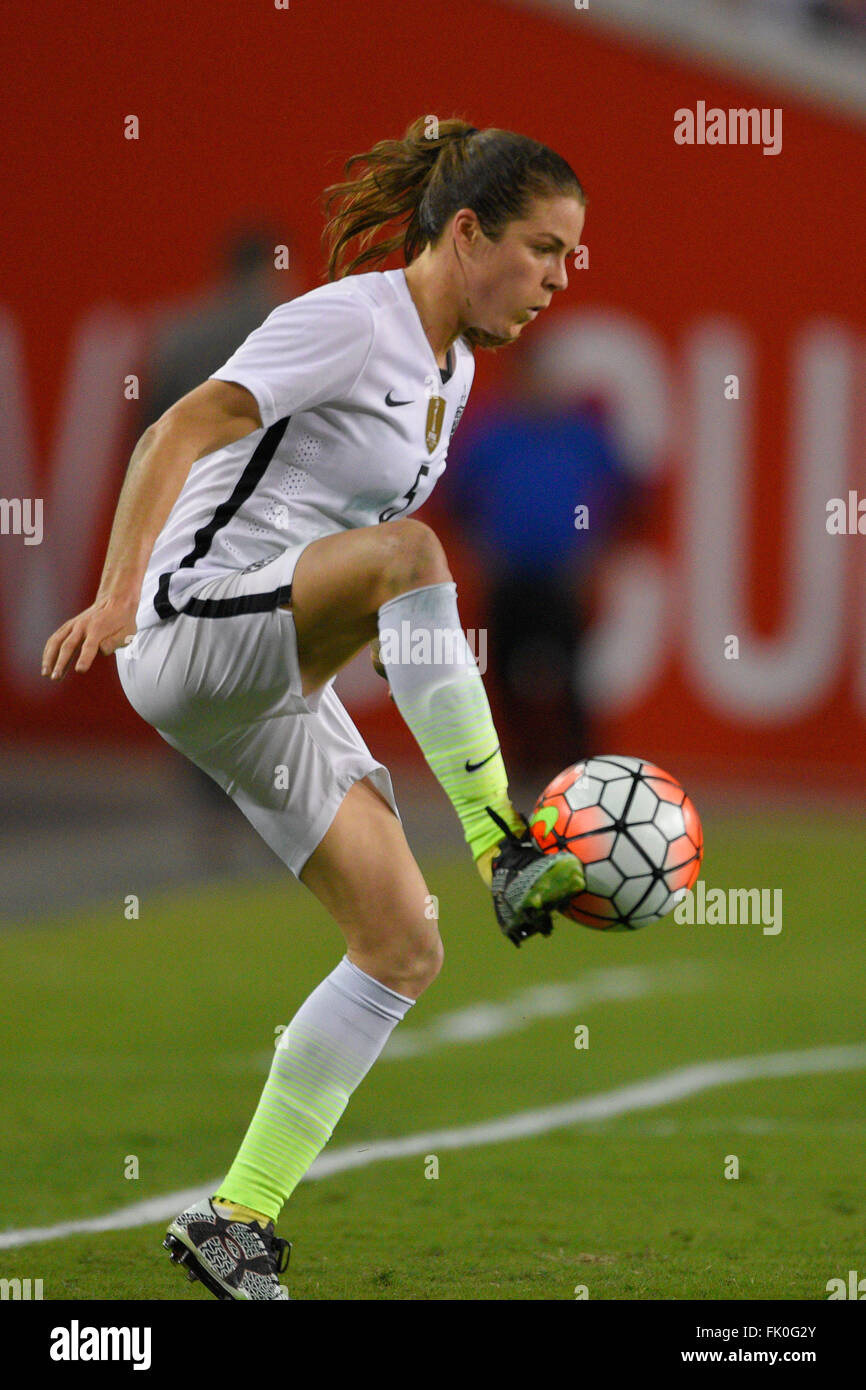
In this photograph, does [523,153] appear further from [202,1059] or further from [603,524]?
[603,524]

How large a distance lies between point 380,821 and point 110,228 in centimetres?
840

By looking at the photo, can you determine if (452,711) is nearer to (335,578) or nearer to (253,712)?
(335,578)

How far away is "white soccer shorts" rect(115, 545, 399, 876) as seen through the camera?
12.6 feet

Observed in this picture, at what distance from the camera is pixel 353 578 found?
3658 millimetres

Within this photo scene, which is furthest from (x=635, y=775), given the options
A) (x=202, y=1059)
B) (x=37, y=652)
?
(x=37, y=652)

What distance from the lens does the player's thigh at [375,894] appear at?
403cm

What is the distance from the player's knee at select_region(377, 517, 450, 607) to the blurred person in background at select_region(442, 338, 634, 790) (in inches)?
283

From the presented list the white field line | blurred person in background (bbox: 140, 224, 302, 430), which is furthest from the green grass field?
blurred person in background (bbox: 140, 224, 302, 430)

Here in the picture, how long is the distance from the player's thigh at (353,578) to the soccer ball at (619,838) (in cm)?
50

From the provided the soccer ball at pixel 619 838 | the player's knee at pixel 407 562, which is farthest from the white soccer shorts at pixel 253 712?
the soccer ball at pixel 619 838

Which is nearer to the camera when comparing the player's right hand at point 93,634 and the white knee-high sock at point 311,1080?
the player's right hand at point 93,634

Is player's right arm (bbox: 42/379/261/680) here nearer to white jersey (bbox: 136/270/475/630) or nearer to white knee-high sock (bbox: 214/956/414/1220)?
white jersey (bbox: 136/270/475/630)

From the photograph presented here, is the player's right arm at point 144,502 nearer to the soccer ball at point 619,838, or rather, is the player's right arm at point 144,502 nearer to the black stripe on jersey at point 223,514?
the black stripe on jersey at point 223,514

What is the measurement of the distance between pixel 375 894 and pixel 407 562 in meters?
0.79
